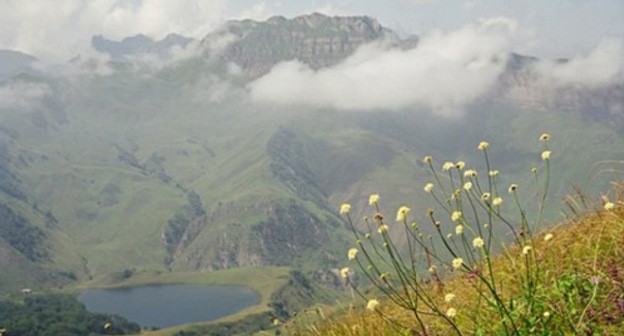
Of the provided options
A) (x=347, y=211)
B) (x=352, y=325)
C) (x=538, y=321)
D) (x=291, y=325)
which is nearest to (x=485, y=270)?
(x=352, y=325)

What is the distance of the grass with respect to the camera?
233 inches

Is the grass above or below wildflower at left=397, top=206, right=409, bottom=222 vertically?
below

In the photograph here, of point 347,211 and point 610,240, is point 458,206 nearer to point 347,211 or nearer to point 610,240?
point 347,211

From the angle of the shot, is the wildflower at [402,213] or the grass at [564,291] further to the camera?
the grass at [564,291]

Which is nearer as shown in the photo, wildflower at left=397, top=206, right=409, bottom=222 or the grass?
wildflower at left=397, top=206, right=409, bottom=222

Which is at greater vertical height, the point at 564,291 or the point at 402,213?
the point at 402,213

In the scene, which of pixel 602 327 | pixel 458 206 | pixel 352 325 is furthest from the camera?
pixel 352 325

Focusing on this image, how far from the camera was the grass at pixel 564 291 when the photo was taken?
5.92 metres

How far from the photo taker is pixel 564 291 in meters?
6.31

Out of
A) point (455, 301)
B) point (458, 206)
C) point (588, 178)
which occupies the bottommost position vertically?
point (455, 301)

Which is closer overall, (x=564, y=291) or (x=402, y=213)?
(x=402, y=213)

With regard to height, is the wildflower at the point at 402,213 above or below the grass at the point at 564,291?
above

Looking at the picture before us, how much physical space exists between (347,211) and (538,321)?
196 cm

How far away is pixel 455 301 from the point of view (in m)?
8.10
